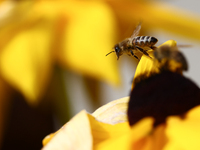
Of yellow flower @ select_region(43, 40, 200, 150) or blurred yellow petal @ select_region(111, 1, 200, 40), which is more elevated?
blurred yellow petal @ select_region(111, 1, 200, 40)

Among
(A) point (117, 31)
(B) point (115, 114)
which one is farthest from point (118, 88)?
(B) point (115, 114)

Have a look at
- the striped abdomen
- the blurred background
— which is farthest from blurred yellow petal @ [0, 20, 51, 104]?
the striped abdomen

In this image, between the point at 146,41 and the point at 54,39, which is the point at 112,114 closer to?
the point at 146,41

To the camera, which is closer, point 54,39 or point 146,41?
point 146,41

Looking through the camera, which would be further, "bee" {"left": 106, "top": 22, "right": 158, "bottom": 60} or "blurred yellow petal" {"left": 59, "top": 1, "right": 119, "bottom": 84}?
"blurred yellow petal" {"left": 59, "top": 1, "right": 119, "bottom": 84}

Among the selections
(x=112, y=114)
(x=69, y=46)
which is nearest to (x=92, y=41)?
(x=69, y=46)

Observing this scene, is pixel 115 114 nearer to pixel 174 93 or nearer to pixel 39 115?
pixel 174 93

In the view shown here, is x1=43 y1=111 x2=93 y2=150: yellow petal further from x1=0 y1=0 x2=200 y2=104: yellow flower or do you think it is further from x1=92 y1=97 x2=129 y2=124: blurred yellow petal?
x1=0 y1=0 x2=200 y2=104: yellow flower

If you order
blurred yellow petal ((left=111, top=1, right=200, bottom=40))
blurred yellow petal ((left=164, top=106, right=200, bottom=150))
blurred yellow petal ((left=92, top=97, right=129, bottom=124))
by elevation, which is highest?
blurred yellow petal ((left=111, top=1, right=200, bottom=40))

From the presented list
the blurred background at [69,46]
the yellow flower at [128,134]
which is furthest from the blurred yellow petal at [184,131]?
the blurred background at [69,46]
